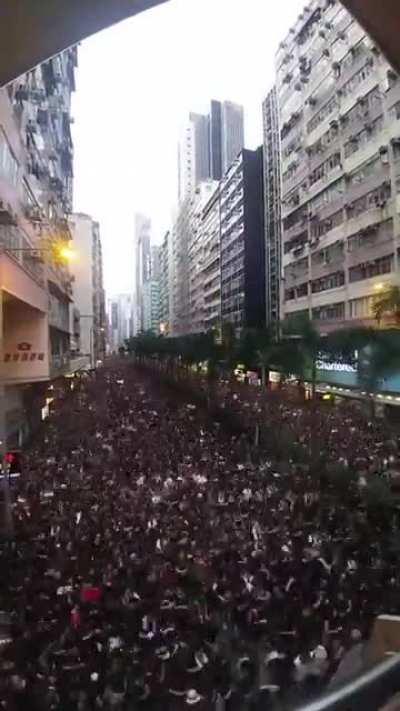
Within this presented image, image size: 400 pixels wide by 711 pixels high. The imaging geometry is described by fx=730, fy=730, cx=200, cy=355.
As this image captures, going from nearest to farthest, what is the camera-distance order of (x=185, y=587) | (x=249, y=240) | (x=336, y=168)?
(x=185, y=587) < (x=336, y=168) < (x=249, y=240)

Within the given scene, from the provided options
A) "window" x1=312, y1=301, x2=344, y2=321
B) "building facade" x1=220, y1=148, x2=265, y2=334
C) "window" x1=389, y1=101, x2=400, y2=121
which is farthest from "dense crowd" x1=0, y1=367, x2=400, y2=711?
"building facade" x1=220, y1=148, x2=265, y2=334

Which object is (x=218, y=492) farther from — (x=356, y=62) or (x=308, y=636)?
(x=356, y=62)

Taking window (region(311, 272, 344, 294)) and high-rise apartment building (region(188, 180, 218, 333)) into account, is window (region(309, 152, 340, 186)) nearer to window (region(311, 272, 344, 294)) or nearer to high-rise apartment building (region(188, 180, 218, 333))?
window (region(311, 272, 344, 294))

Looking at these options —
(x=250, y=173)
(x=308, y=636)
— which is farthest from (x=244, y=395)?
(x=250, y=173)

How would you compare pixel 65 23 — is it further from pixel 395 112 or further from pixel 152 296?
pixel 152 296

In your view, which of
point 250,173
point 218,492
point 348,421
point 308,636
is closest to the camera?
point 308,636

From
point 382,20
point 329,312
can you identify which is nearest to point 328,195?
point 329,312

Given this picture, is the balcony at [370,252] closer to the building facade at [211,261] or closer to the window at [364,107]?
the window at [364,107]
